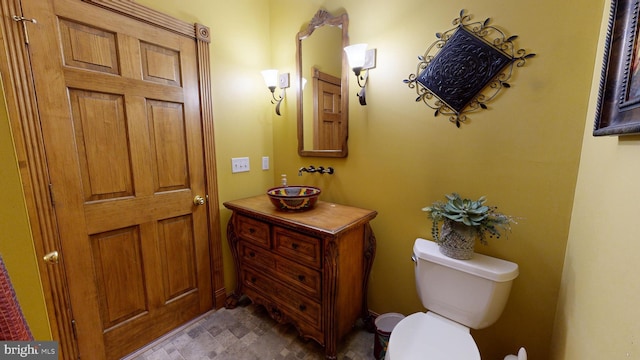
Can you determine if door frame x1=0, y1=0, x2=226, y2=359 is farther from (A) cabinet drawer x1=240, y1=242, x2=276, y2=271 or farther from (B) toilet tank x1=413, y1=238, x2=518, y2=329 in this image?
(B) toilet tank x1=413, y1=238, x2=518, y2=329

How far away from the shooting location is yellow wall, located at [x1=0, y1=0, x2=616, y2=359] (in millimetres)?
949

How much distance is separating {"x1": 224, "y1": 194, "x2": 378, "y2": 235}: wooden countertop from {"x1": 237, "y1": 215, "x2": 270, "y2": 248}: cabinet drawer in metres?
0.06

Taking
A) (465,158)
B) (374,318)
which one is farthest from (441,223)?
(374,318)

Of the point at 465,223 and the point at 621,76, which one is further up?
the point at 621,76

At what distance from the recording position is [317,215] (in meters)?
1.48

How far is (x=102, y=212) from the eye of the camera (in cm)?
132

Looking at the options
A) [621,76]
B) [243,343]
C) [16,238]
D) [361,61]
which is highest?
[361,61]

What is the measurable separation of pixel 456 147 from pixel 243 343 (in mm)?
1770

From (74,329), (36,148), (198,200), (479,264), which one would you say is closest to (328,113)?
(198,200)

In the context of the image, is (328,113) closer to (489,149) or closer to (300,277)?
(489,149)

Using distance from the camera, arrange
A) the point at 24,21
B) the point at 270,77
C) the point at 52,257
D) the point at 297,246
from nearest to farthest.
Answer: the point at 24,21
the point at 52,257
the point at 297,246
the point at 270,77

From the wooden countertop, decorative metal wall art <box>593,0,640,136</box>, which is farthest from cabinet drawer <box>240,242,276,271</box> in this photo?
decorative metal wall art <box>593,0,640,136</box>

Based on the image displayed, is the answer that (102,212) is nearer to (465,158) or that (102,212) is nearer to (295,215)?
(295,215)

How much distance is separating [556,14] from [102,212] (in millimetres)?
2362
